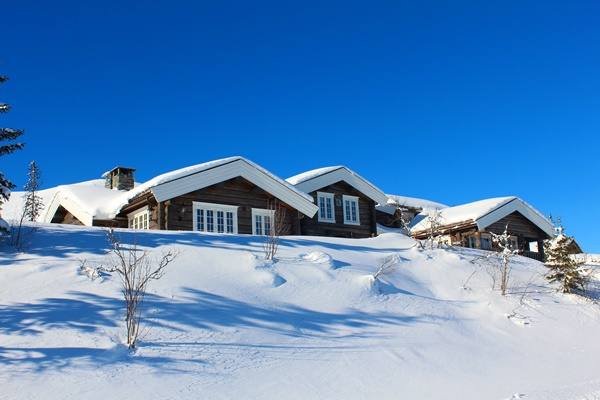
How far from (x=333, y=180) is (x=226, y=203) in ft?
24.2

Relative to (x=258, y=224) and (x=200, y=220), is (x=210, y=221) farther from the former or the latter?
(x=258, y=224)

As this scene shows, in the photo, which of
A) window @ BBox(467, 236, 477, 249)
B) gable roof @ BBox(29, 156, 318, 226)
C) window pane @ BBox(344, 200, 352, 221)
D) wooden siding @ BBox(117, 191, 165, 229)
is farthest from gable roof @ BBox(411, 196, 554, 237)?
wooden siding @ BBox(117, 191, 165, 229)

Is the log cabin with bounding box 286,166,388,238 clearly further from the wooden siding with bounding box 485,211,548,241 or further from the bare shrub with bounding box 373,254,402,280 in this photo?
the bare shrub with bounding box 373,254,402,280

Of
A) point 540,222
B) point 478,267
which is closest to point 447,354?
point 478,267

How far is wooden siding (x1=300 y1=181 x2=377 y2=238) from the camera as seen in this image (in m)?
27.8

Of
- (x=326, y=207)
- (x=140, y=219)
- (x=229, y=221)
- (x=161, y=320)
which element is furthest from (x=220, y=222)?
(x=161, y=320)

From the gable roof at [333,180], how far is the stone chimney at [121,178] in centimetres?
787

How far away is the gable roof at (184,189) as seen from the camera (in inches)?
824

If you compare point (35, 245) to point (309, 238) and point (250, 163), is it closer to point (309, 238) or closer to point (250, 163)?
point (309, 238)

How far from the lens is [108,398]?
678 cm

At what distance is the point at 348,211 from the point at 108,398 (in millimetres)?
23163

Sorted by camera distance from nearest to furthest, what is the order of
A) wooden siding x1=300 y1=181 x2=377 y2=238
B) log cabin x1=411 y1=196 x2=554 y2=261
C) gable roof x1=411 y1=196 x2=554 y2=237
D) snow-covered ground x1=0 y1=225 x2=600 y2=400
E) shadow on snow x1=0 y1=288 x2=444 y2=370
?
snow-covered ground x1=0 y1=225 x2=600 y2=400
shadow on snow x1=0 y1=288 x2=444 y2=370
wooden siding x1=300 y1=181 x2=377 y2=238
gable roof x1=411 y1=196 x2=554 y2=237
log cabin x1=411 y1=196 x2=554 y2=261

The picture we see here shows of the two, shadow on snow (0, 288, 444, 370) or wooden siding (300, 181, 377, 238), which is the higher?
wooden siding (300, 181, 377, 238)

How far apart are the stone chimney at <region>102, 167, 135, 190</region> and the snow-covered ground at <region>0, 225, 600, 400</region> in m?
14.6
